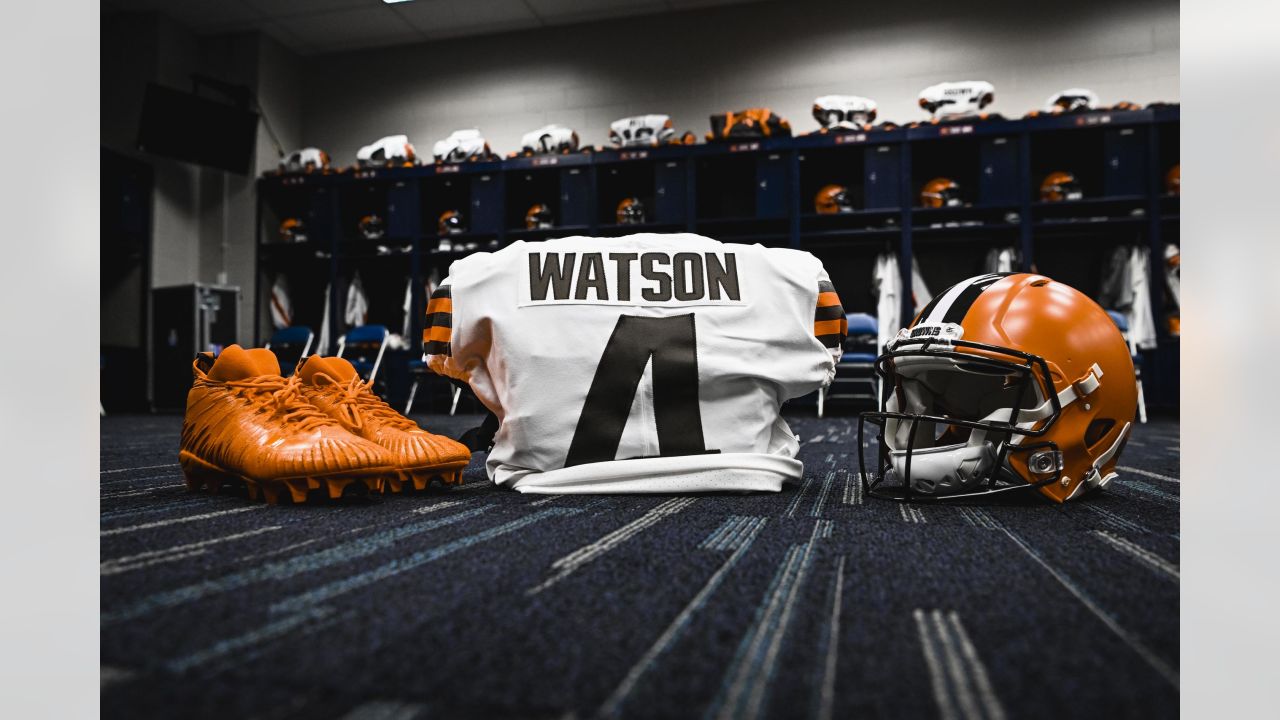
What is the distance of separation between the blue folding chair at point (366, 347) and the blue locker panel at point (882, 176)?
340 centimetres

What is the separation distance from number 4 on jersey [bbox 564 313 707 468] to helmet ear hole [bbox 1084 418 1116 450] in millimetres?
593

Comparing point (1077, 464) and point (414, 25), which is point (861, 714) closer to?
point (1077, 464)

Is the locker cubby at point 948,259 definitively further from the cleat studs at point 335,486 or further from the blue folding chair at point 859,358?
the cleat studs at point 335,486

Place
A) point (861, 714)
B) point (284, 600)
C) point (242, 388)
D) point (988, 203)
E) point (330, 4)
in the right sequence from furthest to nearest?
point (330, 4), point (988, 203), point (242, 388), point (284, 600), point (861, 714)

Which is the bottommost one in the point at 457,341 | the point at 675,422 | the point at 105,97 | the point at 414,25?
the point at 675,422

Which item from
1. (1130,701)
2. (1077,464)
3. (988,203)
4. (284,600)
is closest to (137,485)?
(284,600)

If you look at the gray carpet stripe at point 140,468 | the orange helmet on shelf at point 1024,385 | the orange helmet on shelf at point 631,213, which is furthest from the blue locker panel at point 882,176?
the gray carpet stripe at point 140,468

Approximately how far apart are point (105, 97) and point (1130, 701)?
6996 mm

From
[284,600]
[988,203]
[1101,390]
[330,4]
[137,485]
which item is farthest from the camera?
[330,4]

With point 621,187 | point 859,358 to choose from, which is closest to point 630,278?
point 859,358

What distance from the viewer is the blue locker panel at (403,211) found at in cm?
529

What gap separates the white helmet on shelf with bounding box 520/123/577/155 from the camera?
16.8 ft

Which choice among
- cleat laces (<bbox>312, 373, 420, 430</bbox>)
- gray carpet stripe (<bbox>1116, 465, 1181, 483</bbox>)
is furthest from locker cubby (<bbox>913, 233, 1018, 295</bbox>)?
cleat laces (<bbox>312, 373, 420, 430</bbox>)

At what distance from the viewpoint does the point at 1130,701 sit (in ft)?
1.33
